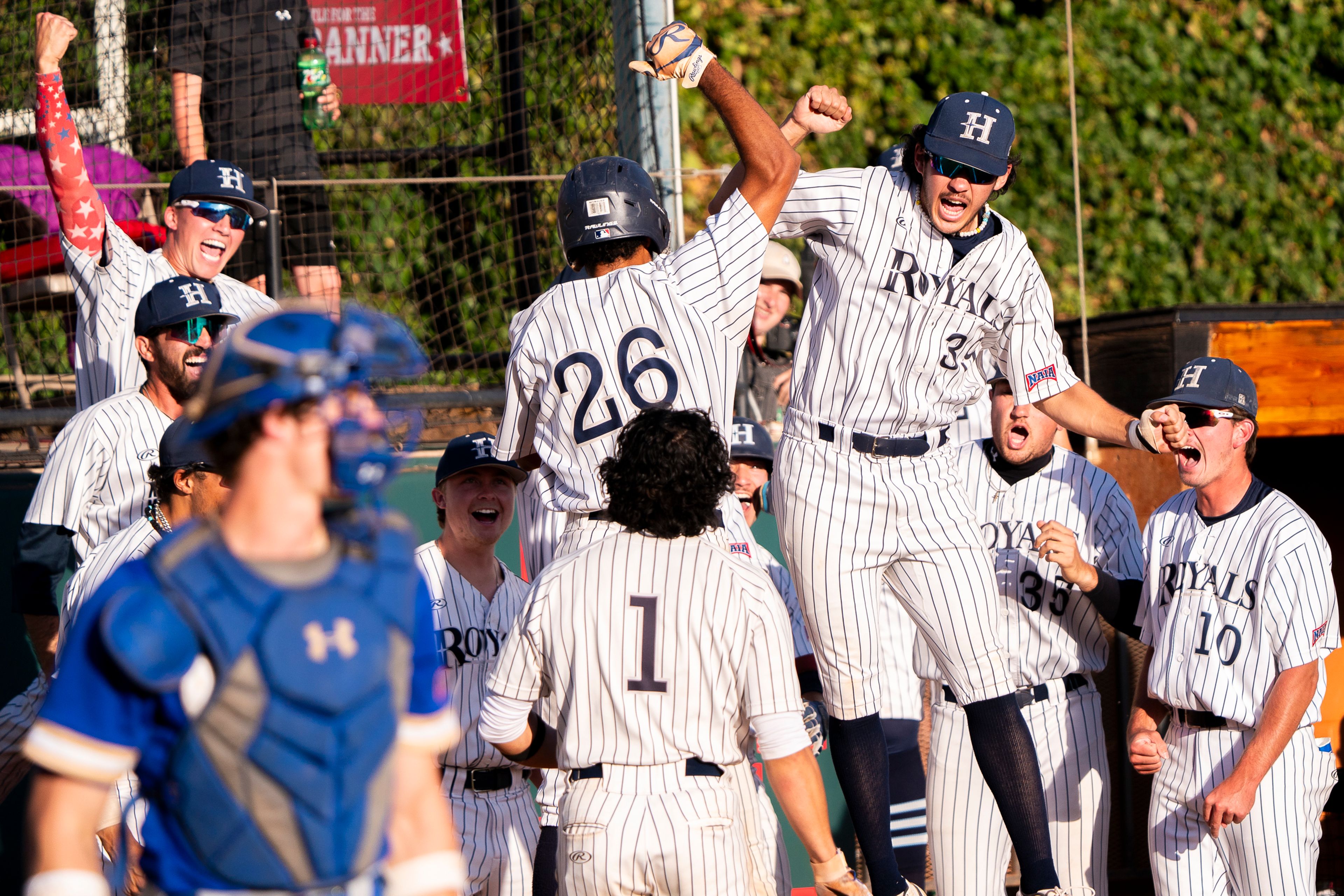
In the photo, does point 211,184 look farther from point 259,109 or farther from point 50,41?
point 259,109

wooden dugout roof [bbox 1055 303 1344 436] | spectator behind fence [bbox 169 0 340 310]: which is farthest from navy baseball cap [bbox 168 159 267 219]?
wooden dugout roof [bbox 1055 303 1344 436]

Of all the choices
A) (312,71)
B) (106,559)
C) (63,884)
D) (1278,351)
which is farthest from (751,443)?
(63,884)

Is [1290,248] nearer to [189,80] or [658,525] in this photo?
[189,80]

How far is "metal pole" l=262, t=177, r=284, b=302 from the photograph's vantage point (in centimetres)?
579

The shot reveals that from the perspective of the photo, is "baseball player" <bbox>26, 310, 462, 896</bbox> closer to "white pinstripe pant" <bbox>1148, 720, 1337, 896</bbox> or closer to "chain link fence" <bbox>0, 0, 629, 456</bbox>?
"white pinstripe pant" <bbox>1148, 720, 1337, 896</bbox>

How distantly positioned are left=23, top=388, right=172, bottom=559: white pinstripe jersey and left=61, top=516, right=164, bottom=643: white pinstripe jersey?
0.42 m

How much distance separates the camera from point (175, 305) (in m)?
4.14

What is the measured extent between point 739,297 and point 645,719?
1.26 m

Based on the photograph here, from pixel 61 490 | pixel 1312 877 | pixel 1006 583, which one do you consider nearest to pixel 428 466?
pixel 61 490

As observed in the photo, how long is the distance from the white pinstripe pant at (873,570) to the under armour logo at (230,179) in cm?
241

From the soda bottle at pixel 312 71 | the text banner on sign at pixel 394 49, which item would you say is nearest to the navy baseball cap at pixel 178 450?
the soda bottle at pixel 312 71

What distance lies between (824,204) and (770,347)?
2864 millimetres

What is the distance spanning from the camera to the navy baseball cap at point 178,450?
10.6ft

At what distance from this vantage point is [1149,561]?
4527 millimetres
